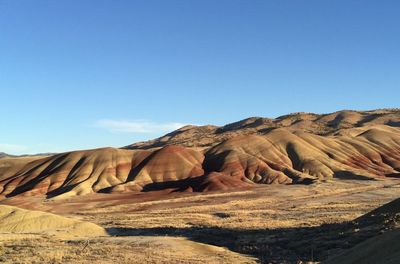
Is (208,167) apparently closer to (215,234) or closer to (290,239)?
(215,234)

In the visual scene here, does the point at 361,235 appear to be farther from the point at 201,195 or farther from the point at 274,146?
the point at 274,146

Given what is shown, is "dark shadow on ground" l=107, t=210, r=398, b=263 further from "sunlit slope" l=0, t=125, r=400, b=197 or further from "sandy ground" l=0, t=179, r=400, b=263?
"sunlit slope" l=0, t=125, r=400, b=197

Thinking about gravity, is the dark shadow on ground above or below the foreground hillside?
below

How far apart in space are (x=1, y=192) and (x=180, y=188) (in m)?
46.9

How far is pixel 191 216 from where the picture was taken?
67938 millimetres

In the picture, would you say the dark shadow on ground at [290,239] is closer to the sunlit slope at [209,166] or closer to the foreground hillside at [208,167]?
the foreground hillside at [208,167]

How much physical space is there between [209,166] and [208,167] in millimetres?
529

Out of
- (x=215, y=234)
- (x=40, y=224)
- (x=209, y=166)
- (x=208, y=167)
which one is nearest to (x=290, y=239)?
(x=215, y=234)

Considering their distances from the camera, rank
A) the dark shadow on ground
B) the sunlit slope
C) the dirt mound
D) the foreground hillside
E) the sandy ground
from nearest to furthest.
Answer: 1. the dark shadow on ground
2. the sandy ground
3. the dirt mound
4. the foreground hillside
5. the sunlit slope

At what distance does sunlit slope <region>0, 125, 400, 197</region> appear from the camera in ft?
398

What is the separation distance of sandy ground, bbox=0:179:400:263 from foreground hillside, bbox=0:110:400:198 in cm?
2501

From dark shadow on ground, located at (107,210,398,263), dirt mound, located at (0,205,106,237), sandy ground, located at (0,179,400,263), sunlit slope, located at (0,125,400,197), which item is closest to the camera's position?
dark shadow on ground, located at (107,210,398,263)

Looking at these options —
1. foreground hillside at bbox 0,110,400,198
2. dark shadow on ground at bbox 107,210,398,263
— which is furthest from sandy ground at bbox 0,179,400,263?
foreground hillside at bbox 0,110,400,198

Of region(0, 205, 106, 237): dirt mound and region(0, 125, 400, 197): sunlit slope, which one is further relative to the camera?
region(0, 125, 400, 197): sunlit slope
